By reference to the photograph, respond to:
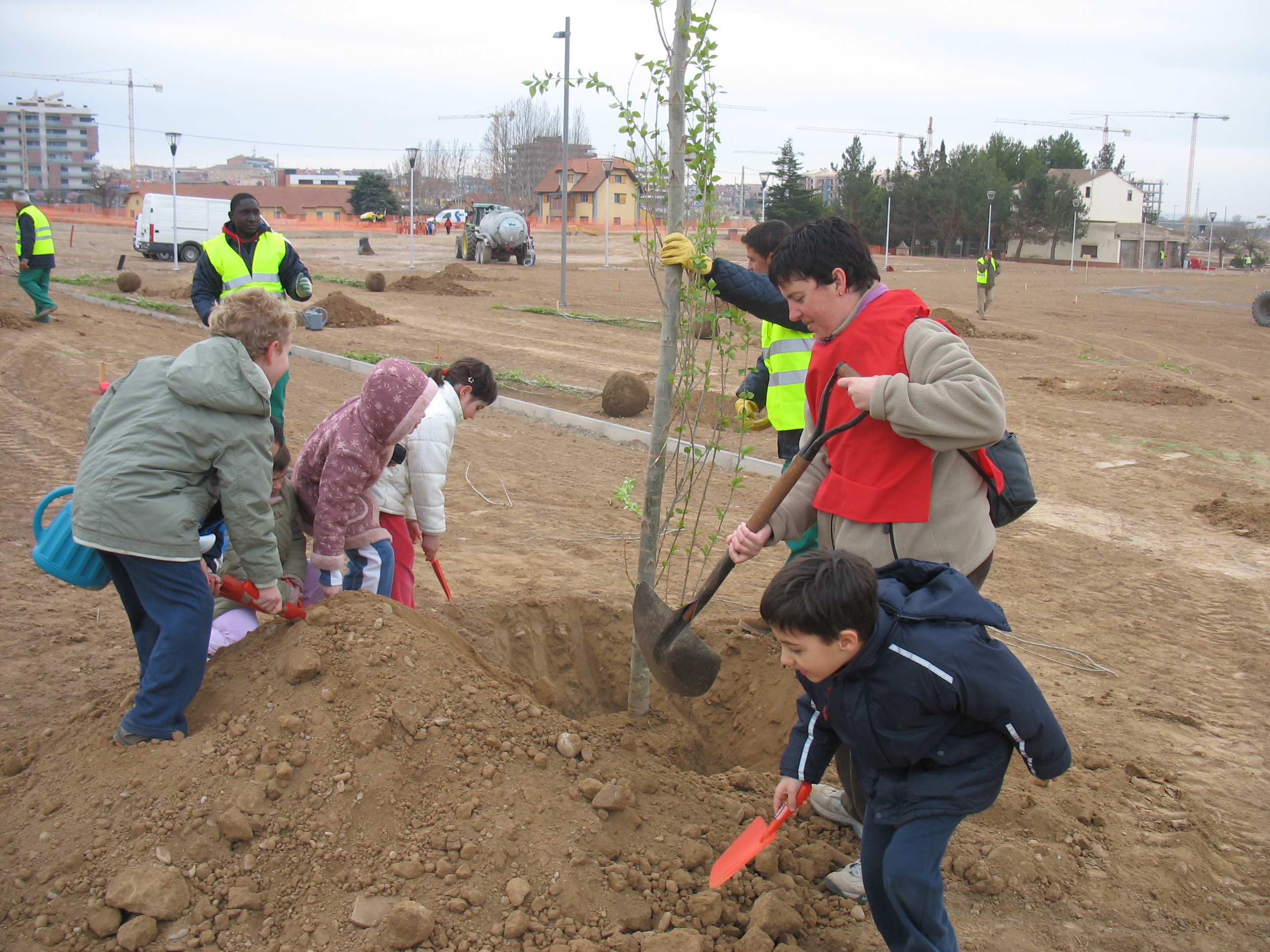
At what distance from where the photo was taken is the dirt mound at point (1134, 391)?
453 inches

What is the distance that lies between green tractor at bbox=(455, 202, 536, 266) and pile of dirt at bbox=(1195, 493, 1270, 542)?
2708cm

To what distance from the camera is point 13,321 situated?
38.7ft

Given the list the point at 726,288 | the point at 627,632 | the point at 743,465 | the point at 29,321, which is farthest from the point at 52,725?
the point at 29,321

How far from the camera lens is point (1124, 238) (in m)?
57.7

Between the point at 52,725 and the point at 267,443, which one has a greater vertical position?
the point at 267,443

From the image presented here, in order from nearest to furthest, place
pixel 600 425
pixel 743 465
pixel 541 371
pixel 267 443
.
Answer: pixel 267 443 → pixel 743 465 → pixel 600 425 → pixel 541 371

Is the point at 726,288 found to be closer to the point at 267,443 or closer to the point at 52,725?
the point at 267,443

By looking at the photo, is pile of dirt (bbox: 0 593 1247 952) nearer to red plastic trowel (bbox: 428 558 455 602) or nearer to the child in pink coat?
the child in pink coat

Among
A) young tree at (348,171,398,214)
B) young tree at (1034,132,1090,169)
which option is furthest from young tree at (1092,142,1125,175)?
young tree at (348,171,398,214)

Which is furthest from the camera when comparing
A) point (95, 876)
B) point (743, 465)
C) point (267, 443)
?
point (743, 465)

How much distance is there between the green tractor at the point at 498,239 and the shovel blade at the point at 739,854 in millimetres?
30476

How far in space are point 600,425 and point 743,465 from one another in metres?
1.80

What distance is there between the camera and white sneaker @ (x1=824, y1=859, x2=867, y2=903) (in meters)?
2.65

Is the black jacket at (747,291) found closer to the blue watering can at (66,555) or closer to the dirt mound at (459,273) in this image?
the blue watering can at (66,555)
